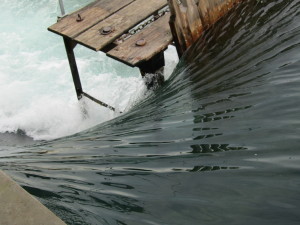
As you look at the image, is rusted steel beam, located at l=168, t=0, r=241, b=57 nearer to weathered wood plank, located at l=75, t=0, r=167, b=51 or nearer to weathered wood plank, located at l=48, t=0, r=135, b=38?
weathered wood plank, located at l=75, t=0, r=167, b=51

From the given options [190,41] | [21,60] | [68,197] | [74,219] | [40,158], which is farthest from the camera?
[21,60]

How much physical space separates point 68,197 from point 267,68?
2266mm

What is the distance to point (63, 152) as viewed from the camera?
11.2ft

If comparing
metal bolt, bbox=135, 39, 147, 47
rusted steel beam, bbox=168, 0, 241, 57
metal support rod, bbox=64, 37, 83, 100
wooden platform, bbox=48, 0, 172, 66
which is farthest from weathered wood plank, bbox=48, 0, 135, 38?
rusted steel beam, bbox=168, 0, 241, 57

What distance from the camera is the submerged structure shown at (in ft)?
13.3

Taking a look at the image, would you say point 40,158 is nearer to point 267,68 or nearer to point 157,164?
point 157,164

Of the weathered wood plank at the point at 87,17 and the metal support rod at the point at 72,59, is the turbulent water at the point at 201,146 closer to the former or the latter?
the metal support rod at the point at 72,59

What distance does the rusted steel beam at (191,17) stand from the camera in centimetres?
407

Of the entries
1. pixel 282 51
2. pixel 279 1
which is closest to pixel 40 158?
pixel 282 51

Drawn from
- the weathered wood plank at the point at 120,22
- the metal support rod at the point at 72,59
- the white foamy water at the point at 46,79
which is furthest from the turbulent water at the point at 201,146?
the weathered wood plank at the point at 120,22

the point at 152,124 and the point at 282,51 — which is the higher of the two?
the point at 282,51

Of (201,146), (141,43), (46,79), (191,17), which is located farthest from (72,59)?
(46,79)

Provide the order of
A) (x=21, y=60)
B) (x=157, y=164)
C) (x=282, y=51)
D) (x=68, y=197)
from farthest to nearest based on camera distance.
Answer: (x=21, y=60) → (x=282, y=51) → (x=157, y=164) → (x=68, y=197)

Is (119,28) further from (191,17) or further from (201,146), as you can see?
Result: (201,146)
